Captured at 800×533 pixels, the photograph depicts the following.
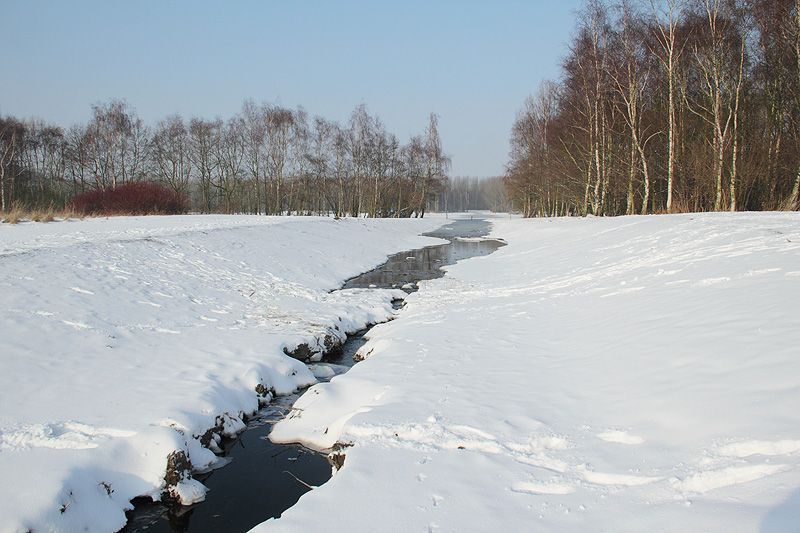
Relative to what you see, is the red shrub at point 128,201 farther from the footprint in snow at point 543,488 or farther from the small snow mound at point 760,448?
the small snow mound at point 760,448

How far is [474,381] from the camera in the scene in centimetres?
575

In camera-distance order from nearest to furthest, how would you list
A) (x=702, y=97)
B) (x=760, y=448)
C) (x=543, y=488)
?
(x=760, y=448), (x=543, y=488), (x=702, y=97)

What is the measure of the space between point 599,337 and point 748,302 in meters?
1.81

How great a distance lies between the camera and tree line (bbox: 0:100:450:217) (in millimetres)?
41438

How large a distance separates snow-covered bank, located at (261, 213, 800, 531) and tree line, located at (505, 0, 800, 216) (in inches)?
440

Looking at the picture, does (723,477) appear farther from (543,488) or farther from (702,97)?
(702,97)

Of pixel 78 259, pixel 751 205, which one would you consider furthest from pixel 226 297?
pixel 751 205

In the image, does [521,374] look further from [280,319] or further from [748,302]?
[280,319]

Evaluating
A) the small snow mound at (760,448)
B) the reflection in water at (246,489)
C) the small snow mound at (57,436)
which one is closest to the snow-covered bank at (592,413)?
the small snow mound at (760,448)

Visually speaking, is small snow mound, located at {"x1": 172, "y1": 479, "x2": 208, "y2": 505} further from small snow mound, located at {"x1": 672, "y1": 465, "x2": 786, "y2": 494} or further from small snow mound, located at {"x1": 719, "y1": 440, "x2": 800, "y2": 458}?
small snow mound, located at {"x1": 719, "y1": 440, "x2": 800, "y2": 458}

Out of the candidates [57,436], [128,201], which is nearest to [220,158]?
[128,201]

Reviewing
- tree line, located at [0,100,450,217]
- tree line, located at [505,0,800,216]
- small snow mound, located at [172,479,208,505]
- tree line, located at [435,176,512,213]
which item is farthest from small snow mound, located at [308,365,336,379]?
tree line, located at [435,176,512,213]

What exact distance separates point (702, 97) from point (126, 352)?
81.7 feet

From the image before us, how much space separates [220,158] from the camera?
47.5 metres
